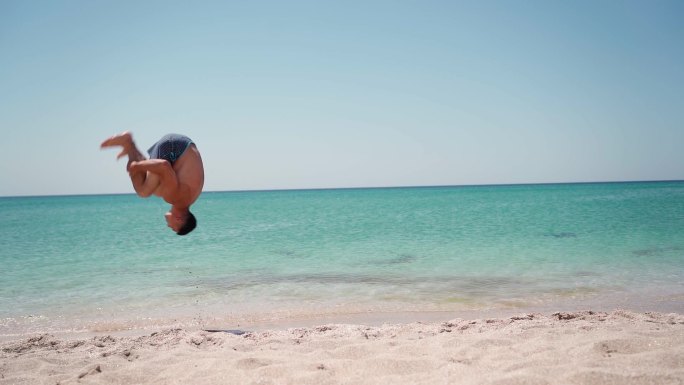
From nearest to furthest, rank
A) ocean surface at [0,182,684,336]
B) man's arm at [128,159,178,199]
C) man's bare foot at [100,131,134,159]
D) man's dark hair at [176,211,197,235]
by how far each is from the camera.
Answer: man's arm at [128,159,178,199] → man's bare foot at [100,131,134,159] → man's dark hair at [176,211,197,235] → ocean surface at [0,182,684,336]

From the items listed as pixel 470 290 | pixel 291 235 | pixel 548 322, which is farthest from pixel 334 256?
pixel 548 322

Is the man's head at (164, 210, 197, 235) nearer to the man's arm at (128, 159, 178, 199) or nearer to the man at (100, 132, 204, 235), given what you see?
the man at (100, 132, 204, 235)

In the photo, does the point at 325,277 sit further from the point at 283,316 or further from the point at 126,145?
the point at 126,145

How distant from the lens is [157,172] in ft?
13.7

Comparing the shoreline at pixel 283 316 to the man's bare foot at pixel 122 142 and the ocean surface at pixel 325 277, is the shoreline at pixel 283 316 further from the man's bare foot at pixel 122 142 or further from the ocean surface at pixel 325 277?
the man's bare foot at pixel 122 142

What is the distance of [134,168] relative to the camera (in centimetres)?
419

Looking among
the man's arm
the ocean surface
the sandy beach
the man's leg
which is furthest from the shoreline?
the man's leg

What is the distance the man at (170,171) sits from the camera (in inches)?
165

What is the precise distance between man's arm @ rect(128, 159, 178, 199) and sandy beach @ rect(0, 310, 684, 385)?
1706 millimetres

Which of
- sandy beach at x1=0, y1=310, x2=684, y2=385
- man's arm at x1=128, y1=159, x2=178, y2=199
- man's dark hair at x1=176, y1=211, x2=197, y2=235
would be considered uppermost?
man's arm at x1=128, y1=159, x2=178, y2=199

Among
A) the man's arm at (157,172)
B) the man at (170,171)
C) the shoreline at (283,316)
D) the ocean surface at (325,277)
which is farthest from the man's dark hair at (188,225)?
the ocean surface at (325,277)

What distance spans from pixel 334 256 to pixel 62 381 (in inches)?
361

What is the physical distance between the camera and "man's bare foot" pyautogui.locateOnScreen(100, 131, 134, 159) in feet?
14.5

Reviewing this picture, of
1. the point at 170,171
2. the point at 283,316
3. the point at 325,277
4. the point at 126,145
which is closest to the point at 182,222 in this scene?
the point at 170,171
